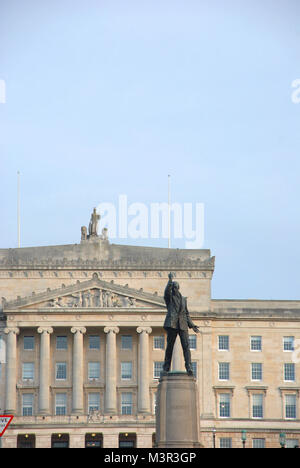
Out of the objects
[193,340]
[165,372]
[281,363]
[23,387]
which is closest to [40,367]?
[23,387]

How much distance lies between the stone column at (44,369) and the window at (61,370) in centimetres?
190

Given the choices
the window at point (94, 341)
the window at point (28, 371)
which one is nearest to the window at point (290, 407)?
the window at point (94, 341)

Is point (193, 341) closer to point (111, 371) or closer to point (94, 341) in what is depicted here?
point (111, 371)

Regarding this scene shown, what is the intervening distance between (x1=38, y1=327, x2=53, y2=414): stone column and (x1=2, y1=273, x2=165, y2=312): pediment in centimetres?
279

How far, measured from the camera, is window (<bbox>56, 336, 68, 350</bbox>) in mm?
133250

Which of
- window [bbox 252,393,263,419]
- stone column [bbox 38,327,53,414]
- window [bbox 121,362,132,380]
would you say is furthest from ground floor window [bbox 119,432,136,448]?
window [bbox 252,393,263,419]

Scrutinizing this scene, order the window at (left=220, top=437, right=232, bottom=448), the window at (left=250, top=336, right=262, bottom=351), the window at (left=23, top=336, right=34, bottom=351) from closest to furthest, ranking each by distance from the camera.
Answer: the window at (left=220, top=437, right=232, bottom=448), the window at (left=23, top=336, right=34, bottom=351), the window at (left=250, top=336, right=262, bottom=351)

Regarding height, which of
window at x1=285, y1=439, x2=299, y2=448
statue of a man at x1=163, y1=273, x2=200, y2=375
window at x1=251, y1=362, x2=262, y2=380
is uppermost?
window at x1=251, y1=362, x2=262, y2=380

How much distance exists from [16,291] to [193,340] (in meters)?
20.2

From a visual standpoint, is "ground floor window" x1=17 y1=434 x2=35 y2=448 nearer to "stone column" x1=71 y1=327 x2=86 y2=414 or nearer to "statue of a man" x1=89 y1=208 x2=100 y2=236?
"stone column" x1=71 y1=327 x2=86 y2=414

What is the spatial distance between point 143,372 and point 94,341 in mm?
6852

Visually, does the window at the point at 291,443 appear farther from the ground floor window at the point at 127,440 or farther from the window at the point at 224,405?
the ground floor window at the point at 127,440

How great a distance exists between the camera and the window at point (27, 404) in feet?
431

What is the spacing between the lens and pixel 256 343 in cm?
13600
